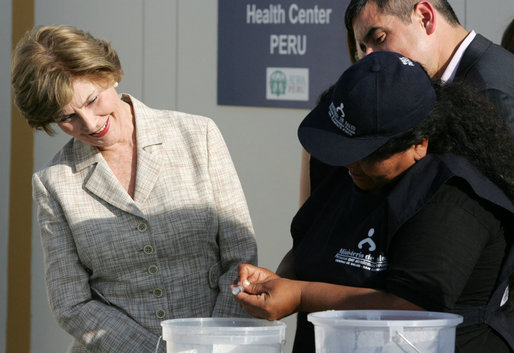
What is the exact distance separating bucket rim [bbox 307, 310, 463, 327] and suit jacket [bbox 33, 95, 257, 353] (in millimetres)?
758

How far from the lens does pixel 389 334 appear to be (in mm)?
1534

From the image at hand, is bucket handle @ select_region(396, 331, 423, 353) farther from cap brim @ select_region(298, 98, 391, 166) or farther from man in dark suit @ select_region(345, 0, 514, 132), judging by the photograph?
man in dark suit @ select_region(345, 0, 514, 132)

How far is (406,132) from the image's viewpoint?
5.41ft

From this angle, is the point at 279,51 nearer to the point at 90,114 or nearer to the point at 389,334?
the point at 90,114

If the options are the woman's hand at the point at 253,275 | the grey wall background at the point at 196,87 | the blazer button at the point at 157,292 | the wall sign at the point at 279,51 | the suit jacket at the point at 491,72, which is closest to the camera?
the woman's hand at the point at 253,275

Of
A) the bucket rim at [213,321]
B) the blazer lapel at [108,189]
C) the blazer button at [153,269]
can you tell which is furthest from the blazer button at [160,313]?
the bucket rim at [213,321]

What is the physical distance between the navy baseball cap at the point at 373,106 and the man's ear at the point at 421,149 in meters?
0.07

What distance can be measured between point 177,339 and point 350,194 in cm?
52

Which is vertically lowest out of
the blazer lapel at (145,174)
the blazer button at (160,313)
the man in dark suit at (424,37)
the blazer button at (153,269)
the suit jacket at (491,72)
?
the blazer button at (160,313)

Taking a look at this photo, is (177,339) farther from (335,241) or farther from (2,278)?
(2,278)

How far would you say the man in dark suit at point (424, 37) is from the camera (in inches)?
90.5

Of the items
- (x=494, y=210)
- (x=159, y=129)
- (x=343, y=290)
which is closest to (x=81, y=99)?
(x=159, y=129)

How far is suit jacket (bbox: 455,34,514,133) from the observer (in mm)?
2070

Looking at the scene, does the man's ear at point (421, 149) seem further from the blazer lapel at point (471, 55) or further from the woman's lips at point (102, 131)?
the woman's lips at point (102, 131)
